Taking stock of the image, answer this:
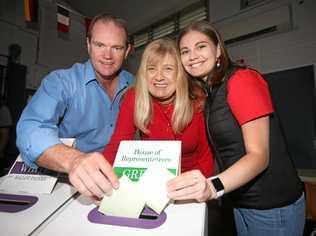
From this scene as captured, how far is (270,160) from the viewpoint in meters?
0.87

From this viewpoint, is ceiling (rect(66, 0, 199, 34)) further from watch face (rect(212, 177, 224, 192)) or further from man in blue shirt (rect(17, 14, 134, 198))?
watch face (rect(212, 177, 224, 192))

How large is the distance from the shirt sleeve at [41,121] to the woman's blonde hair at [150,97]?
0.35 meters

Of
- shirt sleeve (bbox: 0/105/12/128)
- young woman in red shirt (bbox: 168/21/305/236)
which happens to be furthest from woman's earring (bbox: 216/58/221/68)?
shirt sleeve (bbox: 0/105/12/128)

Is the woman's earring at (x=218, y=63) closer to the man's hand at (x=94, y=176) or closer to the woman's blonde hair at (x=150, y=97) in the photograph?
the woman's blonde hair at (x=150, y=97)

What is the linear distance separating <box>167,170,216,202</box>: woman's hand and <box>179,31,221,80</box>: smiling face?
58 centimetres

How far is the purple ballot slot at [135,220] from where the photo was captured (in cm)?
52

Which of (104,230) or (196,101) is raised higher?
(196,101)

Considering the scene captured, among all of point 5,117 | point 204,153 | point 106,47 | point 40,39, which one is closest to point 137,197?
point 204,153

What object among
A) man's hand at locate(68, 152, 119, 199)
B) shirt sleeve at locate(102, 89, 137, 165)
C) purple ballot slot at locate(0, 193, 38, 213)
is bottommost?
purple ballot slot at locate(0, 193, 38, 213)

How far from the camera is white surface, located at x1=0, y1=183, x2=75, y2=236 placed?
510 mm

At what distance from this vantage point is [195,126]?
3.55 feet

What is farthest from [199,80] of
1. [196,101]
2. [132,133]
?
[132,133]

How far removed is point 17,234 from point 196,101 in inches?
33.1

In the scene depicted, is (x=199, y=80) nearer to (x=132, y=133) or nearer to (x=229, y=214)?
(x=132, y=133)
